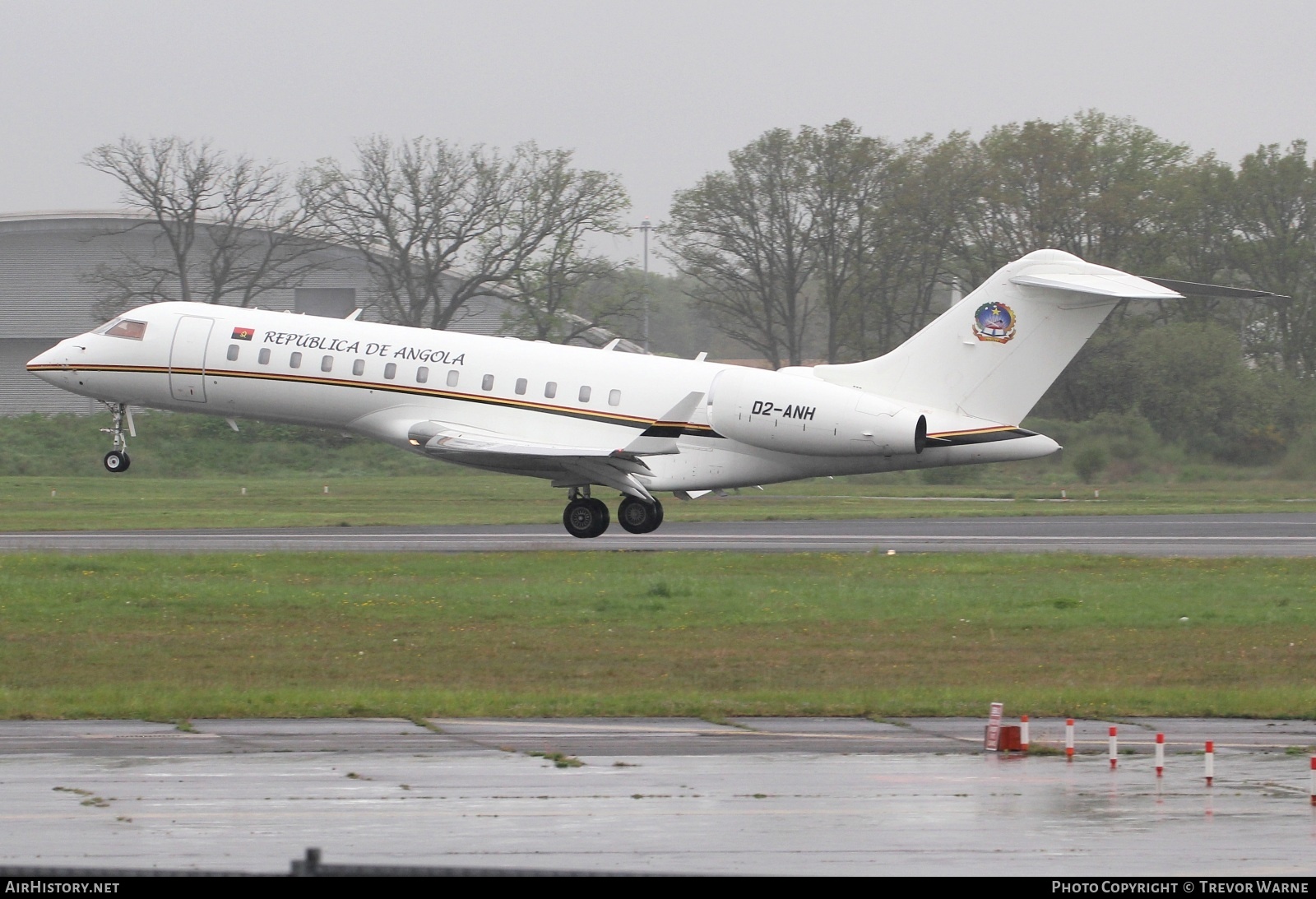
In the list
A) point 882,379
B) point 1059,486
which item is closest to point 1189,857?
point 882,379

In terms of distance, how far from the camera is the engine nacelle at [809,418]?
25.3m

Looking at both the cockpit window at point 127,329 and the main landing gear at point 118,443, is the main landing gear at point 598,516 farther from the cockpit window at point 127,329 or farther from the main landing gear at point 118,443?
the cockpit window at point 127,329

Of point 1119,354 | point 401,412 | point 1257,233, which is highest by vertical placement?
point 1257,233

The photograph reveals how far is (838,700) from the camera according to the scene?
13.5 meters

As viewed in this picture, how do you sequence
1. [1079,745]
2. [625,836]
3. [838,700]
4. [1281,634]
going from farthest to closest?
[1281,634]
[838,700]
[1079,745]
[625,836]

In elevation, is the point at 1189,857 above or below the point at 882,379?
below

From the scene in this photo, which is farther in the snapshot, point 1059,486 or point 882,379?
point 1059,486

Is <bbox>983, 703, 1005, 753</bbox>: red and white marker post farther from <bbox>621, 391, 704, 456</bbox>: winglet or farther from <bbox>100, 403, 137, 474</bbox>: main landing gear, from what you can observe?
<bbox>100, 403, 137, 474</bbox>: main landing gear

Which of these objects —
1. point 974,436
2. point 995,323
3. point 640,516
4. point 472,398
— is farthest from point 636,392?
point 995,323

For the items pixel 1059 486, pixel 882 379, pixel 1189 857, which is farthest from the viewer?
pixel 1059 486

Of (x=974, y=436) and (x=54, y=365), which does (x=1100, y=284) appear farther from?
(x=54, y=365)

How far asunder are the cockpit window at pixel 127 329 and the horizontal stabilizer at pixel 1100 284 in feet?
51.6

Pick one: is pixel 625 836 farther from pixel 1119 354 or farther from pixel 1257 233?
pixel 1257 233
